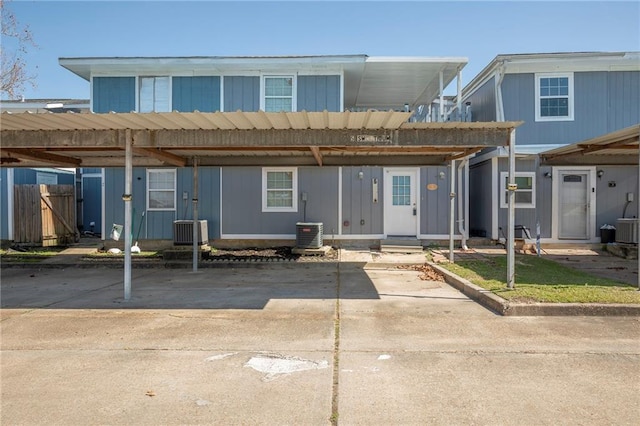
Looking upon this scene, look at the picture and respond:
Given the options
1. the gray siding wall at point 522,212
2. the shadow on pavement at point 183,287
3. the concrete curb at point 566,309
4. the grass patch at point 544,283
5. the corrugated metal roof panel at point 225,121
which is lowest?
the shadow on pavement at point 183,287

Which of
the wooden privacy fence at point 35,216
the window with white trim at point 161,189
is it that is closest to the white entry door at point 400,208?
the window with white trim at point 161,189

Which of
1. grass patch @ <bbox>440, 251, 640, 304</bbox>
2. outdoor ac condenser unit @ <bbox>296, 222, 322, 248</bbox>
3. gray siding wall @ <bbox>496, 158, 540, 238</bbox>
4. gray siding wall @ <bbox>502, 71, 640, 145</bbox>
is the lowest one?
grass patch @ <bbox>440, 251, 640, 304</bbox>

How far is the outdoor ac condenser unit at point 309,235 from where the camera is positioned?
461 inches

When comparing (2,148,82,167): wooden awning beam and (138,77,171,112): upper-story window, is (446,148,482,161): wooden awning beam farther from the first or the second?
(2,148,82,167): wooden awning beam

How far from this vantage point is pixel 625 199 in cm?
1255

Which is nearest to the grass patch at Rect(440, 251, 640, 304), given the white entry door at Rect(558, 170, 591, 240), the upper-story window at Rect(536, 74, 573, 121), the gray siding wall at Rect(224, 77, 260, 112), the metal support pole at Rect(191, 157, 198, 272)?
the white entry door at Rect(558, 170, 591, 240)

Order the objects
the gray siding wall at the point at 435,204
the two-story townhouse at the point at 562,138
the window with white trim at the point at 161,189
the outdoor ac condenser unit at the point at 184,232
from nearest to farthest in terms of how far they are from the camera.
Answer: the outdoor ac condenser unit at the point at 184,232
the two-story townhouse at the point at 562,138
the gray siding wall at the point at 435,204
the window with white trim at the point at 161,189

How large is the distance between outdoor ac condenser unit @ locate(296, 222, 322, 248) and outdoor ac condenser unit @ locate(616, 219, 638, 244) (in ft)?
27.0

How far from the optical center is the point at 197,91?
42.0 ft

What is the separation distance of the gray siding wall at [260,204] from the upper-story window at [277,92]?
1.95 metres

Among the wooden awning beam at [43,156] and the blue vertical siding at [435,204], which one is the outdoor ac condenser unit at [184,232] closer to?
the wooden awning beam at [43,156]

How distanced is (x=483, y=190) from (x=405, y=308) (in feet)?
27.5

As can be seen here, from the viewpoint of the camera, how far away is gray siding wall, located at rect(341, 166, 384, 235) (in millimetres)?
12977

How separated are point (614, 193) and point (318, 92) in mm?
9381
